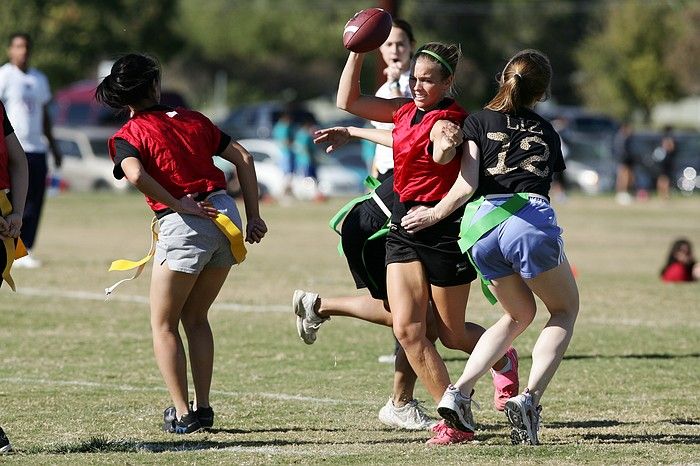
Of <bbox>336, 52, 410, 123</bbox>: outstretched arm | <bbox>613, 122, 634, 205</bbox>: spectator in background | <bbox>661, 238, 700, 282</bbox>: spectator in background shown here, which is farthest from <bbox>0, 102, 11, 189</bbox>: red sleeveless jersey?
<bbox>613, 122, 634, 205</bbox>: spectator in background

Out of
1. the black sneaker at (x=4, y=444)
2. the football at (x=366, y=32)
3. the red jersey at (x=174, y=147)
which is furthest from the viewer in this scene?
the football at (x=366, y=32)

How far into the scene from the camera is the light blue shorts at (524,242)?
6.52 meters

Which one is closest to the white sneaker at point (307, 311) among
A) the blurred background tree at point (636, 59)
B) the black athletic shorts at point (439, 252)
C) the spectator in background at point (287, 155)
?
the black athletic shorts at point (439, 252)

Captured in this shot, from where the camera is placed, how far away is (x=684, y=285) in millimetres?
15086

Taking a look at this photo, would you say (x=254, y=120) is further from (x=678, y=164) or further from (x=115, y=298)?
(x=115, y=298)

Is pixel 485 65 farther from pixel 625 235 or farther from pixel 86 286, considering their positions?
pixel 86 286

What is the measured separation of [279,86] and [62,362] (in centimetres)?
5712

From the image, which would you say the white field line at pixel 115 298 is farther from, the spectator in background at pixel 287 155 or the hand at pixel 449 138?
the spectator in background at pixel 287 155

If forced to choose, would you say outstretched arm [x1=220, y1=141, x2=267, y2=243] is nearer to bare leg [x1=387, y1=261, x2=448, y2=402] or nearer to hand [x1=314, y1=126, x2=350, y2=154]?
hand [x1=314, y1=126, x2=350, y2=154]

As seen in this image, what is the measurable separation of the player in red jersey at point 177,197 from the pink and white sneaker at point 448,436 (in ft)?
3.93

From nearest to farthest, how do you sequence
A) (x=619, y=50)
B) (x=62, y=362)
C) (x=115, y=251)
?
(x=62, y=362)
(x=115, y=251)
(x=619, y=50)

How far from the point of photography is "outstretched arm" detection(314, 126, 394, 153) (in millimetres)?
7363

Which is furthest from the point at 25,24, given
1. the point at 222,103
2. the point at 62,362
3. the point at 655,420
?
the point at 655,420

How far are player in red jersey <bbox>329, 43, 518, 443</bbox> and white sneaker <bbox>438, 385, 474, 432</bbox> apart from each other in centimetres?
10
